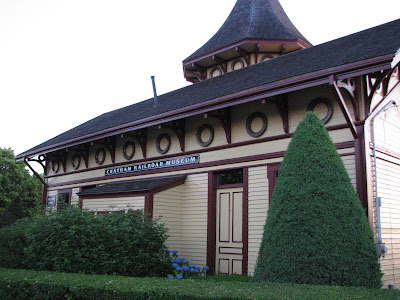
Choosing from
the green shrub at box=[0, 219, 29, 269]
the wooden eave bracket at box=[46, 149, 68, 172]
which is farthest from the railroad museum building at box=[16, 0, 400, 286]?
the green shrub at box=[0, 219, 29, 269]

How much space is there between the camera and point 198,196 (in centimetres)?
1338

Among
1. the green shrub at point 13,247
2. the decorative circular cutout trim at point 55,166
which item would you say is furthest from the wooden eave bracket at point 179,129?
the decorative circular cutout trim at point 55,166

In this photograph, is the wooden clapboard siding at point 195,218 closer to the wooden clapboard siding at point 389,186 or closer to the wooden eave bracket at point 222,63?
the wooden clapboard siding at point 389,186

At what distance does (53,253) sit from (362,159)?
7120mm

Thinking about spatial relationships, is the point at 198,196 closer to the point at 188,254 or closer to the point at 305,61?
the point at 188,254

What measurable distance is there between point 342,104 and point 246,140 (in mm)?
3452

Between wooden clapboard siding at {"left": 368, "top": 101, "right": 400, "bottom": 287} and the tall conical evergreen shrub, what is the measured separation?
2242 millimetres

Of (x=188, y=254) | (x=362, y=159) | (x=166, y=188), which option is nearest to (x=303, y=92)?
(x=362, y=159)

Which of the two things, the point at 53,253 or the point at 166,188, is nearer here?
the point at 53,253

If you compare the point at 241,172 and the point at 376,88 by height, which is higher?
the point at 376,88

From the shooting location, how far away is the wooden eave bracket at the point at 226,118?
12.6m

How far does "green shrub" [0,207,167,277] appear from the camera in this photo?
384 inches

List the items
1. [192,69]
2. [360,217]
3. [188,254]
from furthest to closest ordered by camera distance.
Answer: [192,69] < [188,254] < [360,217]

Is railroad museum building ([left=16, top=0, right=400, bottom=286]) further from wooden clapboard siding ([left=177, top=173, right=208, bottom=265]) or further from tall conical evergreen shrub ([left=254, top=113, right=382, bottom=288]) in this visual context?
tall conical evergreen shrub ([left=254, top=113, right=382, bottom=288])
